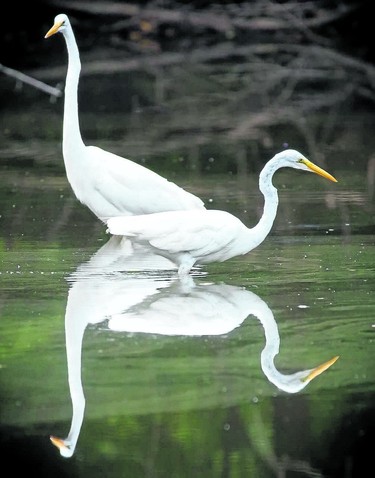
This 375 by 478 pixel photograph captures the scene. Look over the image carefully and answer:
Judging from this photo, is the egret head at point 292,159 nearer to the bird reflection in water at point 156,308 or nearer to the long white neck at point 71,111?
the bird reflection in water at point 156,308

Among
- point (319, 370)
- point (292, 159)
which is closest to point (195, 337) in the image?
point (319, 370)

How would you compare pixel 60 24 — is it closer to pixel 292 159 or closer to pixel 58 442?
pixel 292 159

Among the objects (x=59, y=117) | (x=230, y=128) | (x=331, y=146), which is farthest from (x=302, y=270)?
(x=59, y=117)

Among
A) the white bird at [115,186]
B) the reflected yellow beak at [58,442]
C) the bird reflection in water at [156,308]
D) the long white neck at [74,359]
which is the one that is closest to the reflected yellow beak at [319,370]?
the bird reflection in water at [156,308]

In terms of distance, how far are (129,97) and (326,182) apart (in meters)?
7.07

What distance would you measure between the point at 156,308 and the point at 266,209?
1.38m

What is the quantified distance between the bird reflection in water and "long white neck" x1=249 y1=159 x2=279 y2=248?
0.45 meters

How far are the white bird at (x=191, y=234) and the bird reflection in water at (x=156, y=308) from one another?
196 mm

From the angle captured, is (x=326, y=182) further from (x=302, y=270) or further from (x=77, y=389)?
(x=77, y=389)

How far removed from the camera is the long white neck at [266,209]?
28.2 ft

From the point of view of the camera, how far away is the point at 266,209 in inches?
345

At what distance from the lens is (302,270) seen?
8.77 metres

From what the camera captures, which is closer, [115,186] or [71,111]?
[115,186]

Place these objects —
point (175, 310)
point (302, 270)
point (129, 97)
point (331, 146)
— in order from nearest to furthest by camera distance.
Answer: point (175, 310) → point (302, 270) → point (331, 146) → point (129, 97)
